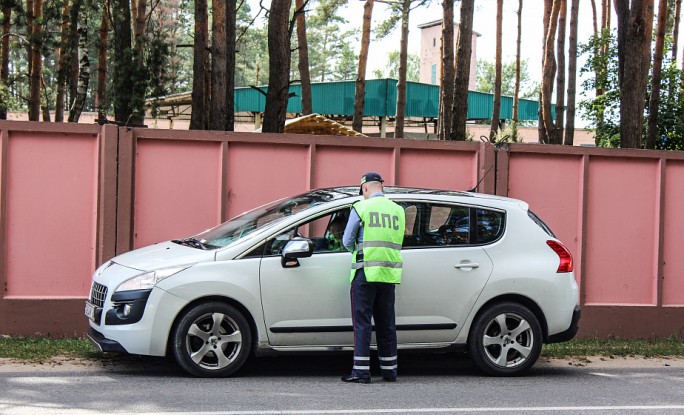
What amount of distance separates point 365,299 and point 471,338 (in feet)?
4.22

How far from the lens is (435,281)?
8.38 metres

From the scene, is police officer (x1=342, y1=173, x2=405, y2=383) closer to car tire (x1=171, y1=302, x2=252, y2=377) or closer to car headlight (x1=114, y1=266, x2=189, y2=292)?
car tire (x1=171, y1=302, x2=252, y2=377)

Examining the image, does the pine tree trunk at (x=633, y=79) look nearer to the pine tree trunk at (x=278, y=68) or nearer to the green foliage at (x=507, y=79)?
the pine tree trunk at (x=278, y=68)

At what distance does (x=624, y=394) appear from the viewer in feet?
25.9

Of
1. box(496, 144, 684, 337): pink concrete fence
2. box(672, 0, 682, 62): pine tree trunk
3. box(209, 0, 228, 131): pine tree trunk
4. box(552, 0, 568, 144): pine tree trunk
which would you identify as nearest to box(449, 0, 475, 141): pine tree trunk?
box(209, 0, 228, 131): pine tree trunk

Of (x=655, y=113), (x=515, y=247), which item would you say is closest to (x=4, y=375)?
(x=515, y=247)

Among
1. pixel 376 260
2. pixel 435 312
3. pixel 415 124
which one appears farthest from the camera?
pixel 415 124

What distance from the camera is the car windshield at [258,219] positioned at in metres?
8.38

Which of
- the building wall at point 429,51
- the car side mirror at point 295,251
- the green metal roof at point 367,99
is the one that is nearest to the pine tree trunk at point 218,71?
the car side mirror at point 295,251

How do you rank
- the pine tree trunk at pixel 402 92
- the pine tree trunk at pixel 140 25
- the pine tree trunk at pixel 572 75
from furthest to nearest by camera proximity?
the pine tree trunk at pixel 402 92, the pine tree trunk at pixel 572 75, the pine tree trunk at pixel 140 25

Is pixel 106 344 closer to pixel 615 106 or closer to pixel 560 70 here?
pixel 615 106

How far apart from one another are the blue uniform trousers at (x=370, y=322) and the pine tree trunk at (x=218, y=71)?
32.0 ft

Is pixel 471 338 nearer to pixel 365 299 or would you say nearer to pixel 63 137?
pixel 365 299

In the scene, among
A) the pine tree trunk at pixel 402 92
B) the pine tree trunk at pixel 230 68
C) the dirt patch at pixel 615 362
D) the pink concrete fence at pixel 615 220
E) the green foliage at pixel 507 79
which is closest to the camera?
the dirt patch at pixel 615 362
